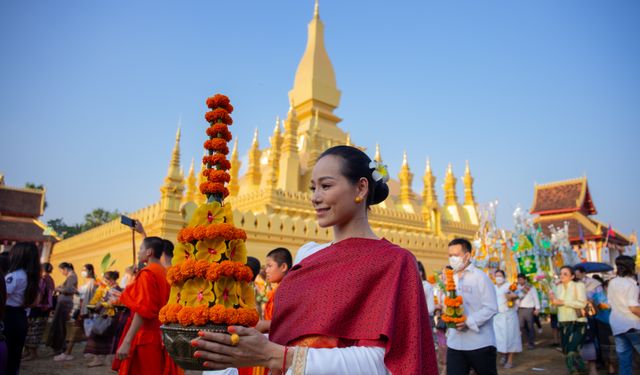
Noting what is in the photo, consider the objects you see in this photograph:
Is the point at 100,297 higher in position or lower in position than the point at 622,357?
higher

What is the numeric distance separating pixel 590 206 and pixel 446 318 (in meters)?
33.1

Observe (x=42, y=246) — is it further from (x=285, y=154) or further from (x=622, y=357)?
(x=622, y=357)

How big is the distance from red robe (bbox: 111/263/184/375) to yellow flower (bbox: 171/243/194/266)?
2346 mm

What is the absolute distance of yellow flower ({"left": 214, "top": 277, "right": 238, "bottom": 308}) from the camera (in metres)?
1.57

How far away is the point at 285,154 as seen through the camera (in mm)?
17750

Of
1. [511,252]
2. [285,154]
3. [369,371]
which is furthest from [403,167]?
[369,371]

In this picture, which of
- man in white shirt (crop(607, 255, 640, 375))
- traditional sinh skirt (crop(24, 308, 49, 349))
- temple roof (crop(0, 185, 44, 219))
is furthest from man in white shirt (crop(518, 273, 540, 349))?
temple roof (crop(0, 185, 44, 219))

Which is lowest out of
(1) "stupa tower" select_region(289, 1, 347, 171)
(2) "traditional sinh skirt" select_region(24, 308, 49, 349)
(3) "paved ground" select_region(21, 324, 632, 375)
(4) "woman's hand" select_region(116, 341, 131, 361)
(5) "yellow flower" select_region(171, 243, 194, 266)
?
(3) "paved ground" select_region(21, 324, 632, 375)

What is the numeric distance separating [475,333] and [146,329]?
288 cm

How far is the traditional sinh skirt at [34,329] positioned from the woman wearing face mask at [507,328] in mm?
7949

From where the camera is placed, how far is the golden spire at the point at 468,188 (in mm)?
24619

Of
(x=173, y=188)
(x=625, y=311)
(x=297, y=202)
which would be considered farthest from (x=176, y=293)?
(x=297, y=202)

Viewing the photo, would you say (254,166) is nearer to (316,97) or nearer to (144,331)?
(316,97)

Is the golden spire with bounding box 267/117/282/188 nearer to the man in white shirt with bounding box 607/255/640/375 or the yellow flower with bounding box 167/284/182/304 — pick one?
the man in white shirt with bounding box 607/255/640/375
